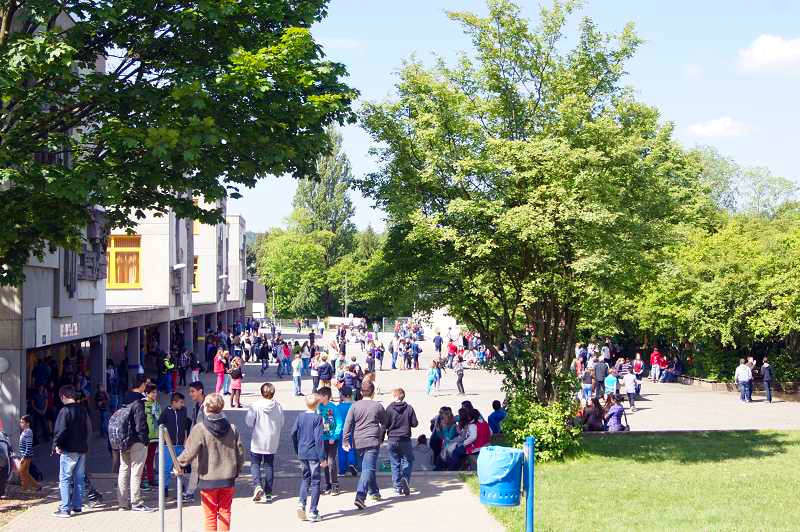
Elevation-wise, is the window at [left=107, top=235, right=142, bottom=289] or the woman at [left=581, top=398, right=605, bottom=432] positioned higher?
the window at [left=107, top=235, right=142, bottom=289]

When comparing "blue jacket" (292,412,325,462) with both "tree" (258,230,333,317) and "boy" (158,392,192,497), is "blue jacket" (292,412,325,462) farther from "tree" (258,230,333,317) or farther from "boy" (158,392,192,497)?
"tree" (258,230,333,317)

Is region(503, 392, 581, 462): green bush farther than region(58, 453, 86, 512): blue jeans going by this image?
Yes

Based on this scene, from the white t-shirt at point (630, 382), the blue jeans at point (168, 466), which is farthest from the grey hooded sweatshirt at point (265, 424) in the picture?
the white t-shirt at point (630, 382)

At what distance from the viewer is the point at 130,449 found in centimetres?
1291

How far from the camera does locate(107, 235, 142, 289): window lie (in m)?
38.8

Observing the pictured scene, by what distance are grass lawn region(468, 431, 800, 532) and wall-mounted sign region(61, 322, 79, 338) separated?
409 inches

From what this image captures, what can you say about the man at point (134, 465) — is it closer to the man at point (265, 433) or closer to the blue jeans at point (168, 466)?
the blue jeans at point (168, 466)

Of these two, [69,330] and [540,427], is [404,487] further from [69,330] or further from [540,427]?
[69,330]

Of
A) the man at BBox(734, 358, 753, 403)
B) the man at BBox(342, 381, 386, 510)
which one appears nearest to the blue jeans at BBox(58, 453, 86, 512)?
the man at BBox(342, 381, 386, 510)

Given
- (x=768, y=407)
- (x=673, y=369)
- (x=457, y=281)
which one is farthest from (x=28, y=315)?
(x=673, y=369)

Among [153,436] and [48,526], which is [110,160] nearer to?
[153,436]

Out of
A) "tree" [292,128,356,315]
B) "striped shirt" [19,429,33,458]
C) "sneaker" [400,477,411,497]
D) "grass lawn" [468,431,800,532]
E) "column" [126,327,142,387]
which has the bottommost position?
"grass lawn" [468,431,800,532]

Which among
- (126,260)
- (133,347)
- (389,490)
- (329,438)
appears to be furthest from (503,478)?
(126,260)

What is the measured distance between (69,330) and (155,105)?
9.92 meters
